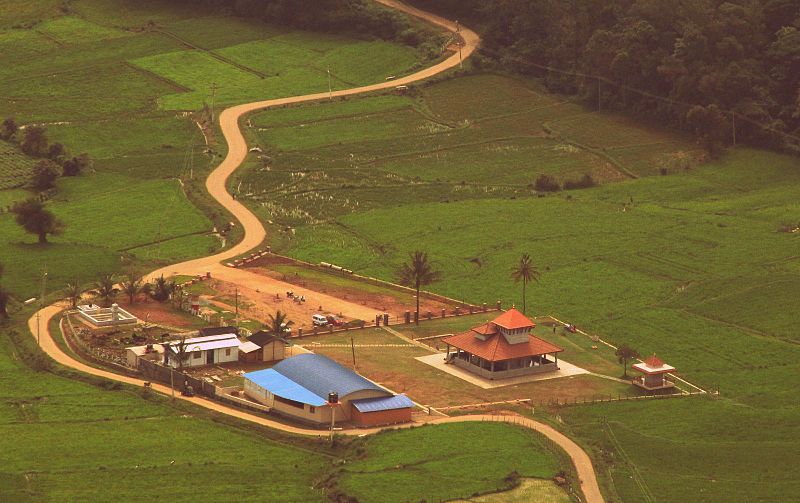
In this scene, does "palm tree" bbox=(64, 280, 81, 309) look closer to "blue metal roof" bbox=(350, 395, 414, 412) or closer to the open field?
the open field

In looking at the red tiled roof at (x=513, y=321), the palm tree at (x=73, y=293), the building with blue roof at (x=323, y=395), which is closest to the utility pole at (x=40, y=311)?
the palm tree at (x=73, y=293)

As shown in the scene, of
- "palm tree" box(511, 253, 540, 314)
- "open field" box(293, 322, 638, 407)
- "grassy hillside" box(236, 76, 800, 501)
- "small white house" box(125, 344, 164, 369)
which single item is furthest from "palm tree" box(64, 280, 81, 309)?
"palm tree" box(511, 253, 540, 314)

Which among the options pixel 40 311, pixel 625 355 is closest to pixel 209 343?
pixel 40 311

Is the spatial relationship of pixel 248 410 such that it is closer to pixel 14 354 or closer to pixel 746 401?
pixel 14 354

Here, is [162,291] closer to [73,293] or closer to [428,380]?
[73,293]

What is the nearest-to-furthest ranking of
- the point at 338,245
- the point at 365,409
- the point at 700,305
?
the point at 365,409 < the point at 700,305 < the point at 338,245

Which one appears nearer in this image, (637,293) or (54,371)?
(54,371)

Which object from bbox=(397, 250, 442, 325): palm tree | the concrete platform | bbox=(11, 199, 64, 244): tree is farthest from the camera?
bbox=(11, 199, 64, 244): tree

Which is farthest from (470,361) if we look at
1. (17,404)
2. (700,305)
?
(17,404)
